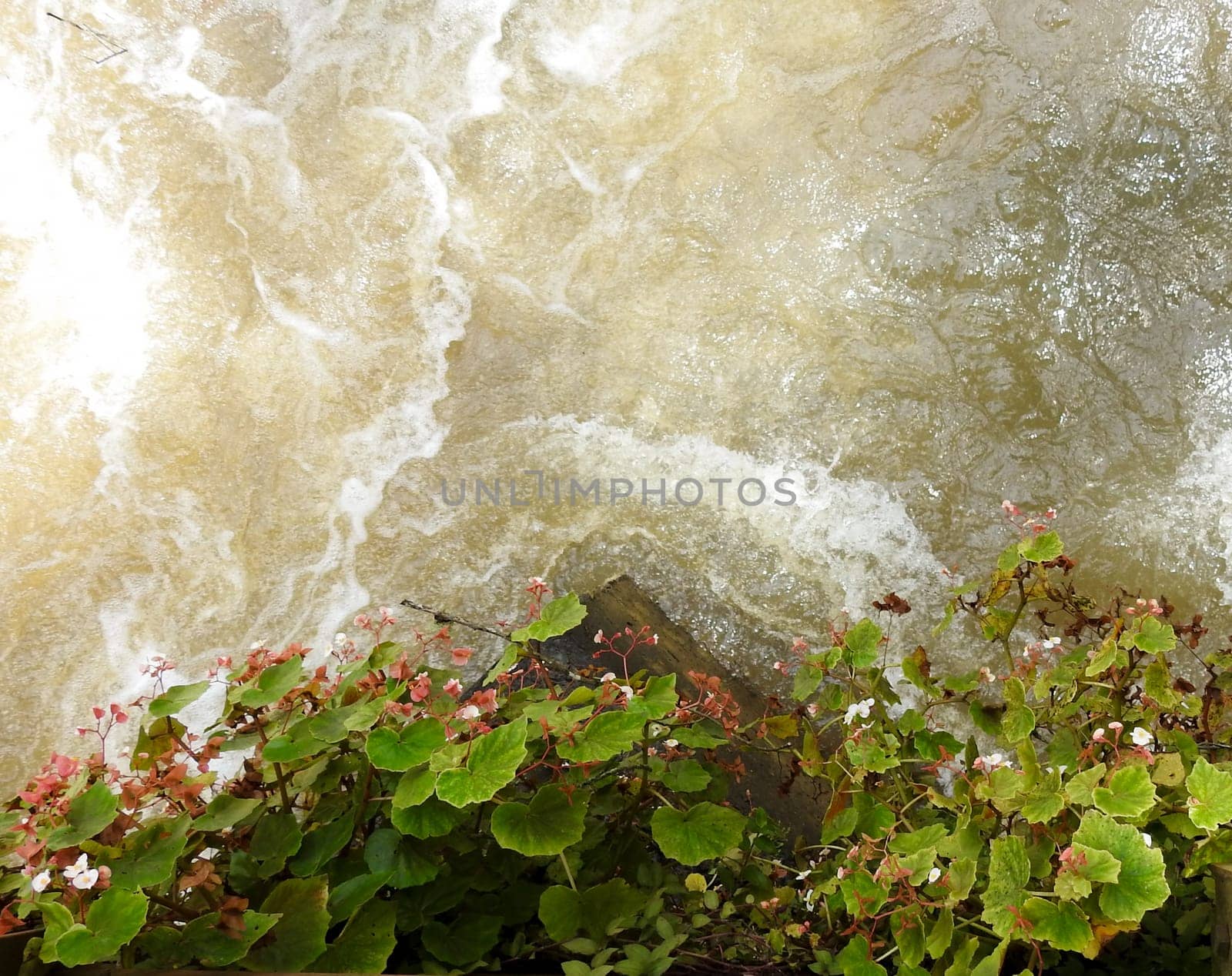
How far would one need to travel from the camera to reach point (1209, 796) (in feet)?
3.39

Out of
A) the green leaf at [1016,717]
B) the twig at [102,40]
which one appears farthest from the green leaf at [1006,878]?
the twig at [102,40]

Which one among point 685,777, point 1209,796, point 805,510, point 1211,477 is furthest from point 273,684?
point 1211,477

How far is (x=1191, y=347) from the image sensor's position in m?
2.77

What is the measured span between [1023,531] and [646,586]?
1.11m

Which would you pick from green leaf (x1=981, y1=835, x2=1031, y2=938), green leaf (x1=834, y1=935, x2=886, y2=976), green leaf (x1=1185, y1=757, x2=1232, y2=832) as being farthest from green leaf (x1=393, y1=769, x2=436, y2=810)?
green leaf (x1=1185, y1=757, x2=1232, y2=832)

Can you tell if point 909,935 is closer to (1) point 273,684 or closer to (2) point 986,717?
(2) point 986,717

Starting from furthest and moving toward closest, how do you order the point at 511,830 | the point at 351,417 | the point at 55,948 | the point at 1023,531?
1. the point at 351,417
2. the point at 1023,531
3. the point at 511,830
4. the point at 55,948

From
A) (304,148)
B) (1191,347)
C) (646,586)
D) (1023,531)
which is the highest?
(304,148)

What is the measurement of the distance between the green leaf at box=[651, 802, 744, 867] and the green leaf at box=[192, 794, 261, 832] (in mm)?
522

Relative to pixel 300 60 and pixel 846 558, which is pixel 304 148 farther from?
pixel 846 558

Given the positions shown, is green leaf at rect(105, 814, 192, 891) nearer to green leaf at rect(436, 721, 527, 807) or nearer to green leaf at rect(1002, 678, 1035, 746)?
green leaf at rect(436, 721, 527, 807)

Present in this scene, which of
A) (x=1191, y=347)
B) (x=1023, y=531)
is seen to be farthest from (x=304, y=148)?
(x=1191, y=347)

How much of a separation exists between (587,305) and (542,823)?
2.08 m

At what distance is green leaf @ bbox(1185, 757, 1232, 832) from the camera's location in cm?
102
